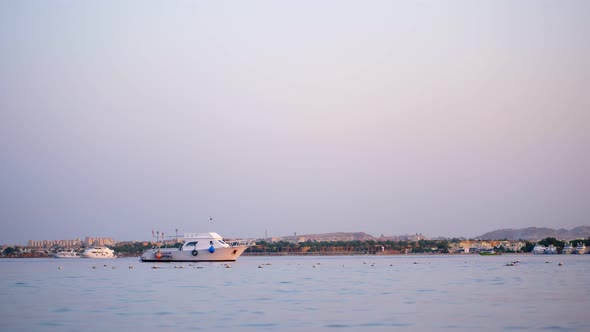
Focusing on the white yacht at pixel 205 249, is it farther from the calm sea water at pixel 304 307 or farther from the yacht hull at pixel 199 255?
the calm sea water at pixel 304 307

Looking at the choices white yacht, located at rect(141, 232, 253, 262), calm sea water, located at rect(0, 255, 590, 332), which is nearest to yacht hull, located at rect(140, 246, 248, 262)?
white yacht, located at rect(141, 232, 253, 262)

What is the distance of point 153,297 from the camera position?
44719mm

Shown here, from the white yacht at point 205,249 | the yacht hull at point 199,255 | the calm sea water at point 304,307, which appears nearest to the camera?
the calm sea water at point 304,307

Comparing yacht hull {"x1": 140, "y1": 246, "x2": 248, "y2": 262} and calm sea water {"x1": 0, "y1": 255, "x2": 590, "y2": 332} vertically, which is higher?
yacht hull {"x1": 140, "y1": 246, "x2": 248, "y2": 262}

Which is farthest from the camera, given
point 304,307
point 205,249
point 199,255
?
point 199,255

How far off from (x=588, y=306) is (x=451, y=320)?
26.8ft

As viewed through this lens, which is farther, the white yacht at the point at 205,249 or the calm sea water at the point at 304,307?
the white yacht at the point at 205,249

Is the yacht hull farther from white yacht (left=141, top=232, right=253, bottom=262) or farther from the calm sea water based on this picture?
the calm sea water

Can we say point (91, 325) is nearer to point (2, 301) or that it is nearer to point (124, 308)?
point (124, 308)

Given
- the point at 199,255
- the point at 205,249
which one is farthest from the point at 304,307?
the point at 199,255

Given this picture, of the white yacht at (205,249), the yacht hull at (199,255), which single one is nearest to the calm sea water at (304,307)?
the white yacht at (205,249)

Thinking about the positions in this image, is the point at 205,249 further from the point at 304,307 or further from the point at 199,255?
the point at 304,307

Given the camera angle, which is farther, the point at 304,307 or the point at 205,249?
the point at 205,249

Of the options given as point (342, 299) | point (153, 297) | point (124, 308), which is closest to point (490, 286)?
point (342, 299)
